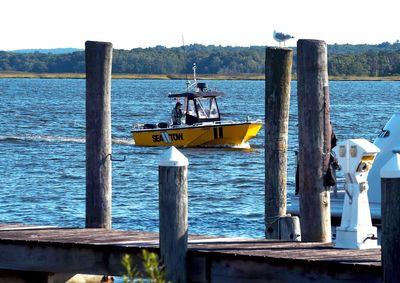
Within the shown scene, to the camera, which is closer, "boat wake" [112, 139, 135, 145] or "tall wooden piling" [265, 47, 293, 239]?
"tall wooden piling" [265, 47, 293, 239]

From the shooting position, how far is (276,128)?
46.5 feet

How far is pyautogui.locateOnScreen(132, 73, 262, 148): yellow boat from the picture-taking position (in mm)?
40812

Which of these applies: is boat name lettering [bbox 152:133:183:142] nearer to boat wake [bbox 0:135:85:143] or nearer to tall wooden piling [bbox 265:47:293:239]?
boat wake [bbox 0:135:85:143]

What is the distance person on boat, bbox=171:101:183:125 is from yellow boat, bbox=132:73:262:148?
141mm

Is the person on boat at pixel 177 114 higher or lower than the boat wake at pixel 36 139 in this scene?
higher

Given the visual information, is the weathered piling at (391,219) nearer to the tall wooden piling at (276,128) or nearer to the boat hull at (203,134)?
the tall wooden piling at (276,128)

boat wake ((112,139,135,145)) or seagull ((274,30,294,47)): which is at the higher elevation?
seagull ((274,30,294,47))

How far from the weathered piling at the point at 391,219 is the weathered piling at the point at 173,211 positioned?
1910 millimetres

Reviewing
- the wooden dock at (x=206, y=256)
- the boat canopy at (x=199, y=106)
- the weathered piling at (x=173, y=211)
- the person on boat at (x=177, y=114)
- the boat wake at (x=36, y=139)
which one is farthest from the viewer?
the boat wake at (x=36, y=139)


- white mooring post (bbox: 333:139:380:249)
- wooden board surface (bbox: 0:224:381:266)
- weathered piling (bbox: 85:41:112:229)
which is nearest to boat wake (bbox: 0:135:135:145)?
weathered piling (bbox: 85:41:112:229)

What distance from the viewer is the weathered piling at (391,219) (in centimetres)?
1015

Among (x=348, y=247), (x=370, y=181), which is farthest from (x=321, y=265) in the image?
(x=370, y=181)

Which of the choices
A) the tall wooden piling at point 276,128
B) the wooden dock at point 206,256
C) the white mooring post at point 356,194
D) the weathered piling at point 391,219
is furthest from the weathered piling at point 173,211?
the tall wooden piling at point 276,128

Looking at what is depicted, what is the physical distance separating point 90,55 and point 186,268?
3023mm
